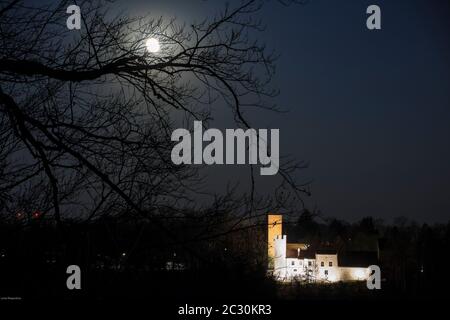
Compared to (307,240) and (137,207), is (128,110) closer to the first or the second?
(137,207)

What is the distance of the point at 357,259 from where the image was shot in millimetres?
71062

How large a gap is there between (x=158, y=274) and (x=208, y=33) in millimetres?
2420

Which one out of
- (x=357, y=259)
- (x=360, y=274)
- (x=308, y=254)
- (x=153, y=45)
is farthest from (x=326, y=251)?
(x=153, y=45)

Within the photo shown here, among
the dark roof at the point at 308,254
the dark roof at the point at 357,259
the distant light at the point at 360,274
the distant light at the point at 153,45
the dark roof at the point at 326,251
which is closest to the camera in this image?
the distant light at the point at 153,45

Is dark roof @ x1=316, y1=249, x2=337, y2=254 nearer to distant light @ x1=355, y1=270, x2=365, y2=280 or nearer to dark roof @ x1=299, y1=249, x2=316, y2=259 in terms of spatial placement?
dark roof @ x1=299, y1=249, x2=316, y2=259

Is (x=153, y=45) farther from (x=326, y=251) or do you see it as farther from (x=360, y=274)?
(x=326, y=251)

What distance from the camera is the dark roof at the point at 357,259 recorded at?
6954 centimetres

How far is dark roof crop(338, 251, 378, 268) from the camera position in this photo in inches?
2738

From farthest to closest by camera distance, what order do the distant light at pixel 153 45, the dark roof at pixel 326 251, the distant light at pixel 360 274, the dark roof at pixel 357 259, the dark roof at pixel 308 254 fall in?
the dark roof at pixel 326 251, the dark roof at pixel 308 254, the dark roof at pixel 357 259, the distant light at pixel 360 274, the distant light at pixel 153 45

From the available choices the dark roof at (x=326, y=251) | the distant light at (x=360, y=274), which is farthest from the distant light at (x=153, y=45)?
the dark roof at (x=326, y=251)

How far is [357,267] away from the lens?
69188 mm

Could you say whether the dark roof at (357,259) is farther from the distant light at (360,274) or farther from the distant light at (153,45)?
the distant light at (153,45)

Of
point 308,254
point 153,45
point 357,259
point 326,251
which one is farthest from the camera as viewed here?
point 308,254
